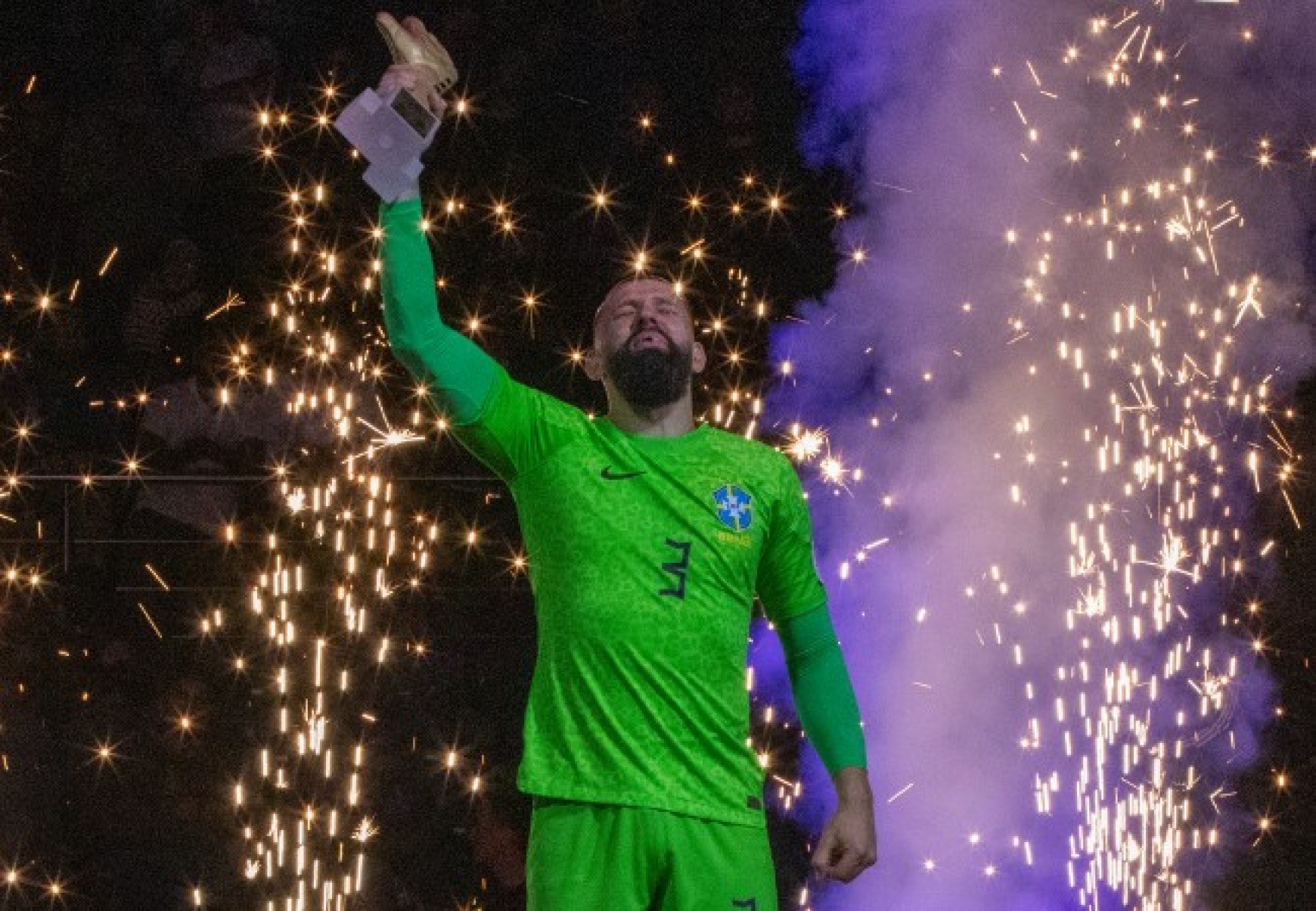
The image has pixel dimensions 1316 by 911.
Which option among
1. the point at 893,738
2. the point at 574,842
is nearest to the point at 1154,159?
the point at 893,738

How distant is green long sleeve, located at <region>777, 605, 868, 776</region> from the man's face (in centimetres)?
48

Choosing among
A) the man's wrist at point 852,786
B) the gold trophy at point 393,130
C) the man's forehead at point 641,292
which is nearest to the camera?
the gold trophy at point 393,130

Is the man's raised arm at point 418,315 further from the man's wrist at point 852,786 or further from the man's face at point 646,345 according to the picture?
the man's wrist at point 852,786

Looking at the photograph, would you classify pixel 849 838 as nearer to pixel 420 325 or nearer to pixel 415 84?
pixel 420 325

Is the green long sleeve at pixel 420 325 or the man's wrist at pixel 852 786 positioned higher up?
the green long sleeve at pixel 420 325

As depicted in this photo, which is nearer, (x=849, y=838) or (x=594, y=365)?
(x=849, y=838)

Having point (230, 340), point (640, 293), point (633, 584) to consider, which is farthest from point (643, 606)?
point (230, 340)

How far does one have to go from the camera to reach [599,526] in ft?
7.35

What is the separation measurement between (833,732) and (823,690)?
0.26ft

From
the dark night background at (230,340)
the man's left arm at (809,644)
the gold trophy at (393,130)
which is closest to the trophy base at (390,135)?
the gold trophy at (393,130)

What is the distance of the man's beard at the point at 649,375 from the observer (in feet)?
7.92

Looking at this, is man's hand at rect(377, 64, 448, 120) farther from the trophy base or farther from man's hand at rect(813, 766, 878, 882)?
man's hand at rect(813, 766, 878, 882)

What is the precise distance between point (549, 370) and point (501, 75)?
118 centimetres

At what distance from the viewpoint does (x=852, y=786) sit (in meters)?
2.34
